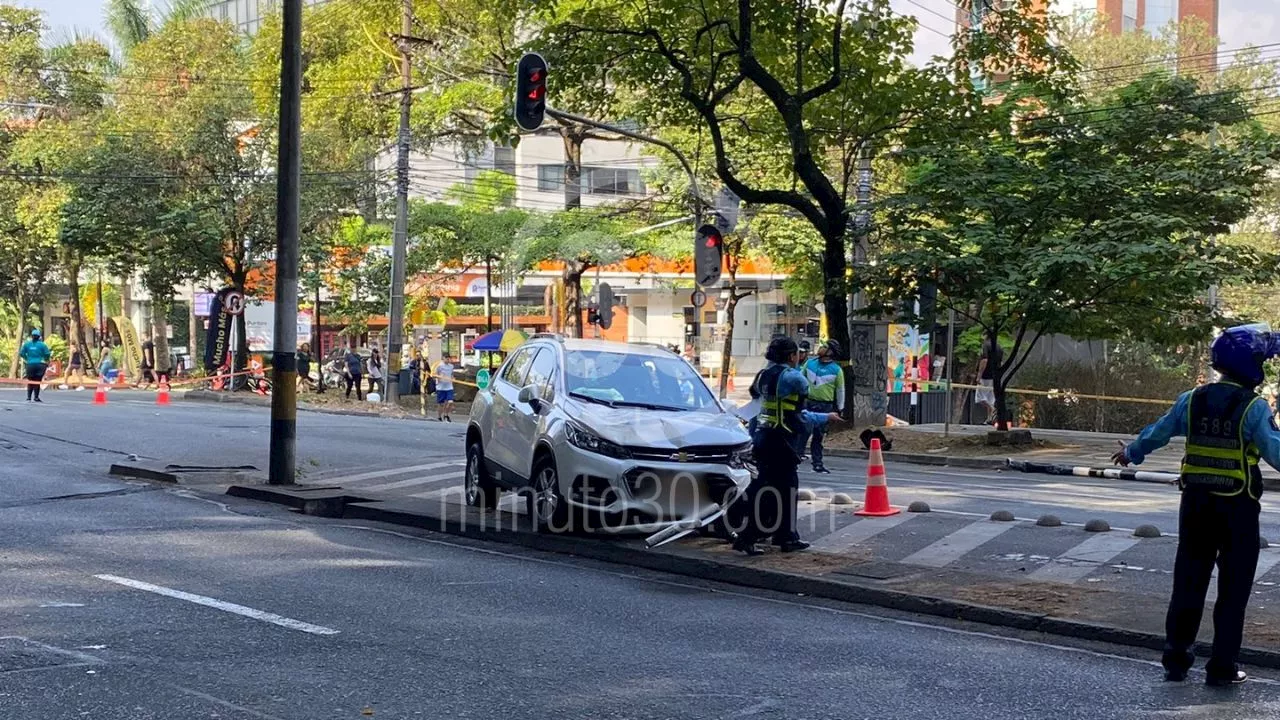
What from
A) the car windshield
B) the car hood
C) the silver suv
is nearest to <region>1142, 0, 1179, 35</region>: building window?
the car windshield

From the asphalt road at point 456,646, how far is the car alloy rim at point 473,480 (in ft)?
5.58

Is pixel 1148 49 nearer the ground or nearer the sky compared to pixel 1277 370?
nearer the sky

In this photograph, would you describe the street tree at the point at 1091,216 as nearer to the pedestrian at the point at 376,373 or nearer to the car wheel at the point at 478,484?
the car wheel at the point at 478,484

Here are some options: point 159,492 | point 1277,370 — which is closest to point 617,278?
point 1277,370

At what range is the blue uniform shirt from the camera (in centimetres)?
655

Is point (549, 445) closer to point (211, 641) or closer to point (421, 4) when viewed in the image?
point (211, 641)

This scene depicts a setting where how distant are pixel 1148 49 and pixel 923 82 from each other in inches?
1038

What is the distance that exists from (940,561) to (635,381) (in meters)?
3.09

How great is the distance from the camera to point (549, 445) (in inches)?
446

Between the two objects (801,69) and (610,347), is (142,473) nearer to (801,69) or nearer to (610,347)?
A: (610,347)

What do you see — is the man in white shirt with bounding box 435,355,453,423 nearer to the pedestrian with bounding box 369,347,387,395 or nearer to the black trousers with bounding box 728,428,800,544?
the pedestrian with bounding box 369,347,387,395

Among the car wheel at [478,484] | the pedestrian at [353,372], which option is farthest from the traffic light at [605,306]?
the car wheel at [478,484]

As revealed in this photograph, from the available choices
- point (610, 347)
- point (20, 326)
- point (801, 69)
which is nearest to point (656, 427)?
point (610, 347)

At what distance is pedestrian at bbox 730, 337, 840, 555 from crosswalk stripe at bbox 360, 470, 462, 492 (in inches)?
232
